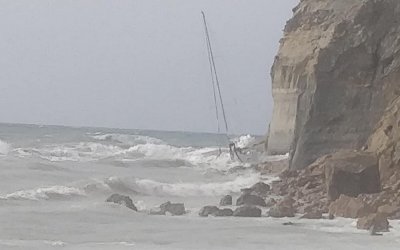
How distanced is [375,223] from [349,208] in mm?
1743

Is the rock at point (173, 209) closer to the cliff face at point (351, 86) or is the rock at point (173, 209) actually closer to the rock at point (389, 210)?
the rock at point (389, 210)

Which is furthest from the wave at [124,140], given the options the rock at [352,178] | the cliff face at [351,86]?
the rock at [352,178]

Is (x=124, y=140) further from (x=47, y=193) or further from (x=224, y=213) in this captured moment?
(x=224, y=213)

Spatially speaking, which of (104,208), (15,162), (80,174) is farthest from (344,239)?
(15,162)

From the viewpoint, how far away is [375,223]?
11539 mm

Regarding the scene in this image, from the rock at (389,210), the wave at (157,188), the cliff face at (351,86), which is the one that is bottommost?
the wave at (157,188)

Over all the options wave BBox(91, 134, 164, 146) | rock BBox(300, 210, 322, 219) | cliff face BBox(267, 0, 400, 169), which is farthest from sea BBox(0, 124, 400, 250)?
wave BBox(91, 134, 164, 146)

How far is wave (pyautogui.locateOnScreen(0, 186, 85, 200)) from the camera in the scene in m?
16.7

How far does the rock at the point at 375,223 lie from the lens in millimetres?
11375

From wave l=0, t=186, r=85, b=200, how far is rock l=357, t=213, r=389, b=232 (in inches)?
288

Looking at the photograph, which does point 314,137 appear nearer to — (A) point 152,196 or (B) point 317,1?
(A) point 152,196

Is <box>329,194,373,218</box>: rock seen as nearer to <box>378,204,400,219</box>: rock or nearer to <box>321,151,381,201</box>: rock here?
<box>378,204,400,219</box>: rock

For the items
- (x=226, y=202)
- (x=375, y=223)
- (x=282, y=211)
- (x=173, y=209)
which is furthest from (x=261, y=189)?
(x=375, y=223)

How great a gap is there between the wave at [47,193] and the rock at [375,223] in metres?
7.32
